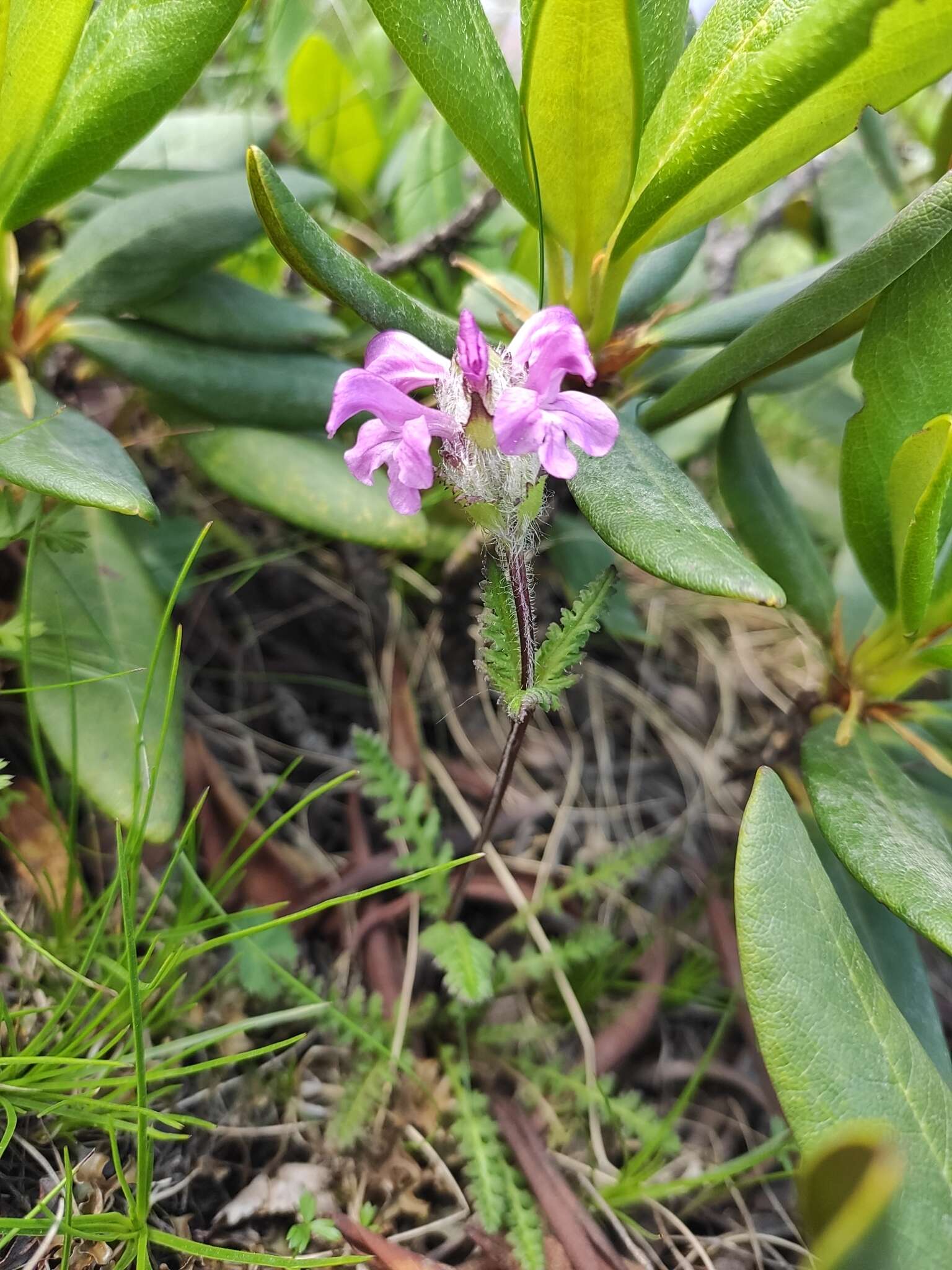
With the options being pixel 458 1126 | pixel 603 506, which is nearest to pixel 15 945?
pixel 458 1126

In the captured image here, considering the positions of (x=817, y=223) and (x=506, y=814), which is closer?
(x=506, y=814)

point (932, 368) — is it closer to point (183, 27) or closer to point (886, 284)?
point (886, 284)

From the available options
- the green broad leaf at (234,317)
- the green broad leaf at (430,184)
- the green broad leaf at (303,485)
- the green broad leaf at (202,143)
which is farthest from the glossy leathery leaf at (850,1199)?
the green broad leaf at (430,184)

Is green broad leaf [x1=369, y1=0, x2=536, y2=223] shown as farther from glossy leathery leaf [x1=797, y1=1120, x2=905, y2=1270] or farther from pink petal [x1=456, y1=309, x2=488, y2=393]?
glossy leathery leaf [x1=797, y1=1120, x2=905, y2=1270]

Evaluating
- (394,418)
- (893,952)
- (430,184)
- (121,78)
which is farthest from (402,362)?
(430,184)

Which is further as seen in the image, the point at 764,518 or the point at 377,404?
the point at 764,518

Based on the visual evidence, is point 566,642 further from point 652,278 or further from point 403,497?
point 652,278

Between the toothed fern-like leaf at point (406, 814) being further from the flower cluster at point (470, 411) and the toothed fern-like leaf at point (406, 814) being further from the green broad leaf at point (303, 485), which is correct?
the flower cluster at point (470, 411)

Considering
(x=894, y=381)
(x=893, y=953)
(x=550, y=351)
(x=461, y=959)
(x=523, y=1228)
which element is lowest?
(x=523, y=1228)
